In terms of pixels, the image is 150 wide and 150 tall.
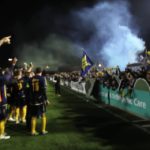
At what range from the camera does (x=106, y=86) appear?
19.1m

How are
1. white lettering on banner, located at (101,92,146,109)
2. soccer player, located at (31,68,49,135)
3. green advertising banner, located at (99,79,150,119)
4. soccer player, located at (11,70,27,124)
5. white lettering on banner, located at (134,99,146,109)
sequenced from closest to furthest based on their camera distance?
soccer player, located at (31,68,49,135), soccer player, located at (11,70,27,124), green advertising banner, located at (99,79,150,119), white lettering on banner, located at (134,99,146,109), white lettering on banner, located at (101,92,146,109)

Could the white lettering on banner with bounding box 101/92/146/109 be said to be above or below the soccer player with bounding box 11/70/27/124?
below

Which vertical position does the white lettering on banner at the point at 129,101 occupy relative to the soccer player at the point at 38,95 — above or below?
below

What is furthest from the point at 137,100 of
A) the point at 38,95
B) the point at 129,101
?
the point at 38,95

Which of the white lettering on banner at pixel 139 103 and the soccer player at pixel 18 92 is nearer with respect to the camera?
the soccer player at pixel 18 92

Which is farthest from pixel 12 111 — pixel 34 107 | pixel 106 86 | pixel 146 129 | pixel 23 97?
pixel 106 86

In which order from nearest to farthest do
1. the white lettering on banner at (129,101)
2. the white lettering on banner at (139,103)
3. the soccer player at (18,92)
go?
the soccer player at (18,92)
the white lettering on banner at (139,103)
the white lettering on banner at (129,101)

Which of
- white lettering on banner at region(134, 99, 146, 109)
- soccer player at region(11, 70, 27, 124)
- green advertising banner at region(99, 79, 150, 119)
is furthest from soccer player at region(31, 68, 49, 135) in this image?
white lettering on banner at region(134, 99, 146, 109)

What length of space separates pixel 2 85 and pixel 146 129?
4.80 m

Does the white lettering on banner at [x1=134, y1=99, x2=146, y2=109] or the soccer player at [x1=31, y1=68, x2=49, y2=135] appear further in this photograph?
the white lettering on banner at [x1=134, y1=99, x2=146, y2=109]

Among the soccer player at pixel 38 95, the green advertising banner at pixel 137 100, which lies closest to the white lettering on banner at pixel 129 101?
the green advertising banner at pixel 137 100

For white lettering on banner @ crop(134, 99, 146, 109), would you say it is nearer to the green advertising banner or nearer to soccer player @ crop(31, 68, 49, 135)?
the green advertising banner

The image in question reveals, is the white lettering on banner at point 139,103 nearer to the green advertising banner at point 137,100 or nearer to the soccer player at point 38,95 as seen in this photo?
the green advertising banner at point 137,100

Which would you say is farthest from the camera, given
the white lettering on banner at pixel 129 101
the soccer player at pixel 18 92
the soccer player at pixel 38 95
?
the white lettering on banner at pixel 129 101
